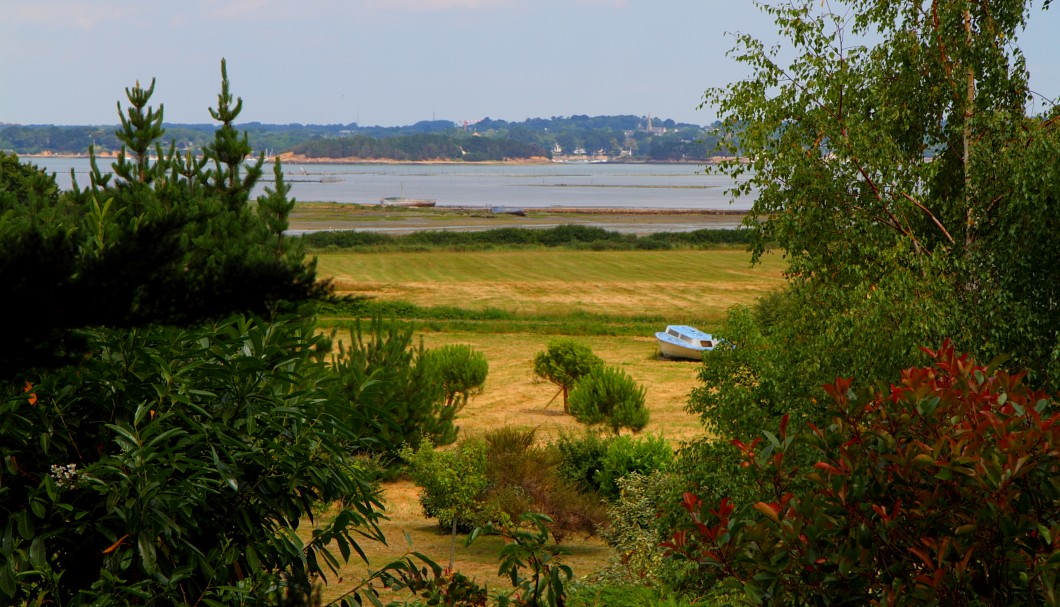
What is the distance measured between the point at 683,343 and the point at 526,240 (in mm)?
47314

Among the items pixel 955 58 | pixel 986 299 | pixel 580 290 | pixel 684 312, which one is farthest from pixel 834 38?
pixel 580 290

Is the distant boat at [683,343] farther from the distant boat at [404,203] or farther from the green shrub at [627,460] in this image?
the distant boat at [404,203]

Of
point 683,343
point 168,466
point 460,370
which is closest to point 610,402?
point 460,370

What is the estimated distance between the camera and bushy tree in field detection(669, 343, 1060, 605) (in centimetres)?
360

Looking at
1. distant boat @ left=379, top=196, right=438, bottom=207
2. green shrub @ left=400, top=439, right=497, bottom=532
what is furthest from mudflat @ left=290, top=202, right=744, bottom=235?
green shrub @ left=400, top=439, right=497, bottom=532

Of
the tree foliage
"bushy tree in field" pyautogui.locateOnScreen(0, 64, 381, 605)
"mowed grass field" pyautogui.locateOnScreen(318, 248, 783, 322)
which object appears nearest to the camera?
"bushy tree in field" pyautogui.locateOnScreen(0, 64, 381, 605)

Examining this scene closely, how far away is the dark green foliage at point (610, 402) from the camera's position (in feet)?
77.3

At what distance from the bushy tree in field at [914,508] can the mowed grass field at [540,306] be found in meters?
3.88

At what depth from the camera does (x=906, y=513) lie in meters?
3.83

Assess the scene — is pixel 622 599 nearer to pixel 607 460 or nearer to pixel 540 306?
pixel 607 460

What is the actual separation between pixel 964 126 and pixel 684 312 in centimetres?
3452

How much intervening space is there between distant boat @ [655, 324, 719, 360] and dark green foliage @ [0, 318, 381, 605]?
1201 inches

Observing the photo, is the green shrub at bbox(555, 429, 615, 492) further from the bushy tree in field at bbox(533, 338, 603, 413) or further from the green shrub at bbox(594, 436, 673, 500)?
the bushy tree in field at bbox(533, 338, 603, 413)

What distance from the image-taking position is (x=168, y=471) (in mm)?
4441
